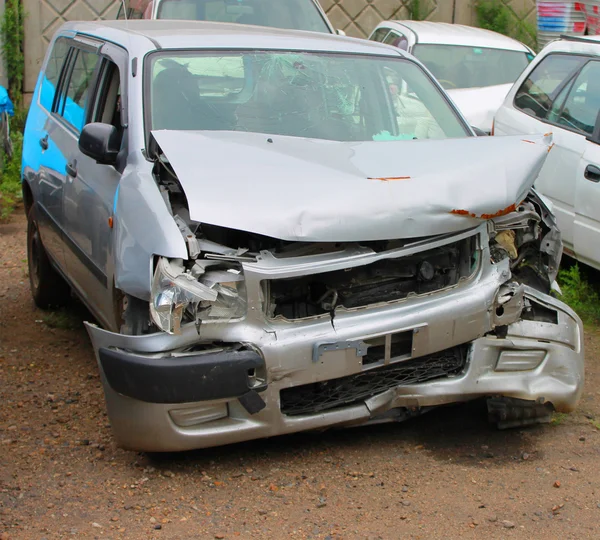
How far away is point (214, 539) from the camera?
324cm

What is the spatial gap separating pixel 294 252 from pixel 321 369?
474 mm

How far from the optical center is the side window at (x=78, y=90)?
5.12 meters

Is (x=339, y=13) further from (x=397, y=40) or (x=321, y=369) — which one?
(x=321, y=369)

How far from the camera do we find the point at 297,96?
4.69 metres

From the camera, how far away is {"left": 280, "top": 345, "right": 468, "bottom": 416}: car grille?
3.74m

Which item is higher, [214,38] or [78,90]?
[214,38]

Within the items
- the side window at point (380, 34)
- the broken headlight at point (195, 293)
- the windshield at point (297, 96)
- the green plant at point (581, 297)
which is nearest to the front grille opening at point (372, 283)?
the broken headlight at point (195, 293)

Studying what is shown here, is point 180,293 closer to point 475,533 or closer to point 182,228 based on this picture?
point 182,228

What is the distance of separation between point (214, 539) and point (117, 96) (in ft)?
8.19

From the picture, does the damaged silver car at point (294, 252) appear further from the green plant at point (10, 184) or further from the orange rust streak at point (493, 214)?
the green plant at point (10, 184)

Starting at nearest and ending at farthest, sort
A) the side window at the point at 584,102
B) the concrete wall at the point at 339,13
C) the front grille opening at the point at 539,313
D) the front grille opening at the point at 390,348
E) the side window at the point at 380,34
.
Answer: the front grille opening at the point at 390,348 → the front grille opening at the point at 539,313 → the side window at the point at 584,102 → the side window at the point at 380,34 → the concrete wall at the point at 339,13

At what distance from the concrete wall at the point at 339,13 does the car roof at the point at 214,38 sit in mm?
6543

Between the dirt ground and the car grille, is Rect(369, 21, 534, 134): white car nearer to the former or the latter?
the dirt ground

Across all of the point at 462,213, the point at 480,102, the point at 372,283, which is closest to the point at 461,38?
the point at 480,102
